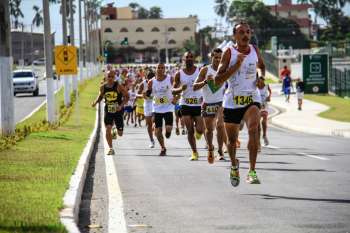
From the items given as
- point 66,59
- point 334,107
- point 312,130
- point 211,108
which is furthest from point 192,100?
point 334,107

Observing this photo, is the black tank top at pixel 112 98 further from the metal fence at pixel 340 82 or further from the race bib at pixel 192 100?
the metal fence at pixel 340 82

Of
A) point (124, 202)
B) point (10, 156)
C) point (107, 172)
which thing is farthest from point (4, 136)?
point (124, 202)

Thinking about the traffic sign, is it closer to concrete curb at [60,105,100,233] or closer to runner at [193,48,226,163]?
runner at [193,48,226,163]

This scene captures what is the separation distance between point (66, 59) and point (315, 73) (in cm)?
2853

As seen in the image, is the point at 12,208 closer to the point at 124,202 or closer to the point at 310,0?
the point at 124,202

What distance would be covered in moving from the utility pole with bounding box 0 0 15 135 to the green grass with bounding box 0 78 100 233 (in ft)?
2.27

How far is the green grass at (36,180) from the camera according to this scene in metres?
9.09

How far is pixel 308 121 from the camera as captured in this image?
3831 cm

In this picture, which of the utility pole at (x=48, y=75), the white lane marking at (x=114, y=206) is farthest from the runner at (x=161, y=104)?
the utility pole at (x=48, y=75)

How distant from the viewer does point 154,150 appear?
2238cm

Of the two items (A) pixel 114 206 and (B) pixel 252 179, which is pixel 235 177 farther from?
(A) pixel 114 206

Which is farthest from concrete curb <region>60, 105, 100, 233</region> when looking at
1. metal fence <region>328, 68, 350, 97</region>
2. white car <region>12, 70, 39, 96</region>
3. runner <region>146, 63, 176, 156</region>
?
white car <region>12, 70, 39, 96</region>

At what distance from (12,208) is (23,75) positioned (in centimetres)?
5683

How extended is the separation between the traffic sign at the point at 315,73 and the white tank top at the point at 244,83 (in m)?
45.1
